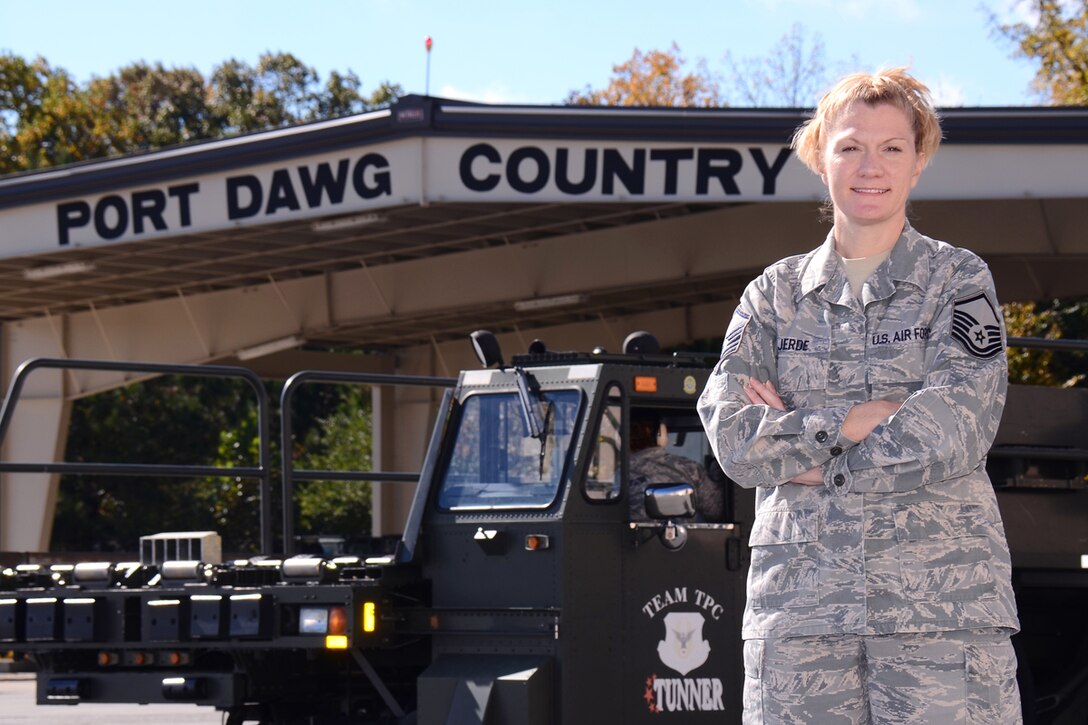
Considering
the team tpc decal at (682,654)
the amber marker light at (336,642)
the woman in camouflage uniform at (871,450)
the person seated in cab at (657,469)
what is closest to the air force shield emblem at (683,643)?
the team tpc decal at (682,654)

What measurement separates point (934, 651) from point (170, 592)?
4855 millimetres

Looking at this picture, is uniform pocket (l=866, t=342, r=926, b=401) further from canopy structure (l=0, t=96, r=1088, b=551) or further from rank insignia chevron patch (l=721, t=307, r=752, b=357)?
canopy structure (l=0, t=96, r=1088, b=551)

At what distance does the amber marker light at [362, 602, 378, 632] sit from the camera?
710 cm

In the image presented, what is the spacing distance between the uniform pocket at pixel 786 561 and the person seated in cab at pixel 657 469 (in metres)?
3.55

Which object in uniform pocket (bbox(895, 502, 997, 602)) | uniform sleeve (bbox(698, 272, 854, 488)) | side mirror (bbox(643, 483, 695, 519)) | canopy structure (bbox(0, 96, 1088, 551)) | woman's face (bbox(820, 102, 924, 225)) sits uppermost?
canopy structure (bbox(0, 96, 1088, 551))

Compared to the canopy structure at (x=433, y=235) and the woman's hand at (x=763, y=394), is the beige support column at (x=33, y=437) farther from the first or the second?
the woman's hand at (x=763, y=394)

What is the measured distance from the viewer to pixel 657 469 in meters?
7.35

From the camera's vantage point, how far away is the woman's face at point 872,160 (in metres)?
3.70

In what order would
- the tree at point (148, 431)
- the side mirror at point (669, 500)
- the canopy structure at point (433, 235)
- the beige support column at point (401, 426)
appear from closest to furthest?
1. the side mirror at point (669, 500)
2. the canopy structure at point (433, 235)
3. the beige support column at point (401, 426)
4. the tree at point (148, 431)

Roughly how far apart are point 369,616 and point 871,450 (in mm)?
3953

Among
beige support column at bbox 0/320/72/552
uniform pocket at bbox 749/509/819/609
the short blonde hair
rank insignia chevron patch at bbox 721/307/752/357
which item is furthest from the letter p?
uniform pocket at bbox 749/509/819/609

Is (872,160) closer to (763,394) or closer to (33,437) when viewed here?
(763,394)

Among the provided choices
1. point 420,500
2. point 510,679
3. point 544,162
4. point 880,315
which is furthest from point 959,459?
point 544,162

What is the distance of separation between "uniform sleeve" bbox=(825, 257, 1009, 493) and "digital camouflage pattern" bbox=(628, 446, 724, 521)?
3593 mm
